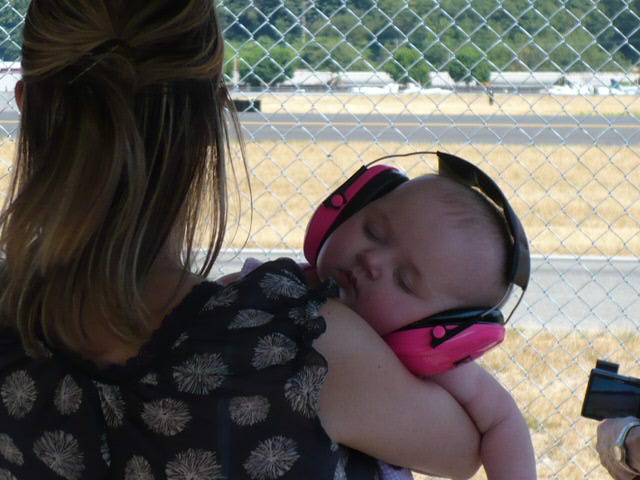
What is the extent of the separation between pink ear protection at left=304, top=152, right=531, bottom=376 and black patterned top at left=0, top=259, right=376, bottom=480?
22cm

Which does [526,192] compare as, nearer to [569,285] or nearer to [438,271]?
[569,285]

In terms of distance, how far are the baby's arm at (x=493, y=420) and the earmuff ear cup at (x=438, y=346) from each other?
4cm

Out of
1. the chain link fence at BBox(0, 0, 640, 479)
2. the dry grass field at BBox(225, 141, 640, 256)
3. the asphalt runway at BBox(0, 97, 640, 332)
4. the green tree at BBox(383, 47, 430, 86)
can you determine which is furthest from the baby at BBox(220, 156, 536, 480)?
the dry grass field at BBox(225, 141, 640, 256)

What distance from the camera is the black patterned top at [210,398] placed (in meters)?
1.14

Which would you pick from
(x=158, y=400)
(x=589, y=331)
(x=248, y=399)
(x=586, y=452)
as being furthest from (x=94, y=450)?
(x=589, y=331)

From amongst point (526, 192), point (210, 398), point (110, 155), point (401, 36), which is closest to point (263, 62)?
point (401, 36)

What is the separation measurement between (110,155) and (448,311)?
580 millimetres

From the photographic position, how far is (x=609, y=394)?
1479mm

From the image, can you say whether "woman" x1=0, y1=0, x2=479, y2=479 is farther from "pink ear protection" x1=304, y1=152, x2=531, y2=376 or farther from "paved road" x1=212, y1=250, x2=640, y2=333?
"paved road" x1=212, y1=250, x2=640, y2=333

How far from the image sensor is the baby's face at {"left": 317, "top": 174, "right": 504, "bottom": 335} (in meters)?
1.44

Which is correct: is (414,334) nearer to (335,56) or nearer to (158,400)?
(158,400)

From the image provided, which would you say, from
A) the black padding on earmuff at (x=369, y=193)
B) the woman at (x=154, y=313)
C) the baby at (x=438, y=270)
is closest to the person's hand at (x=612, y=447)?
the baby at (x=438, y=270)

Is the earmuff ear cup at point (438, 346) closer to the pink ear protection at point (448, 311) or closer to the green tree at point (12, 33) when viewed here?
the pink ear protection at point (448, 311)

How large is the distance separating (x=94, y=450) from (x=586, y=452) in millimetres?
3211
